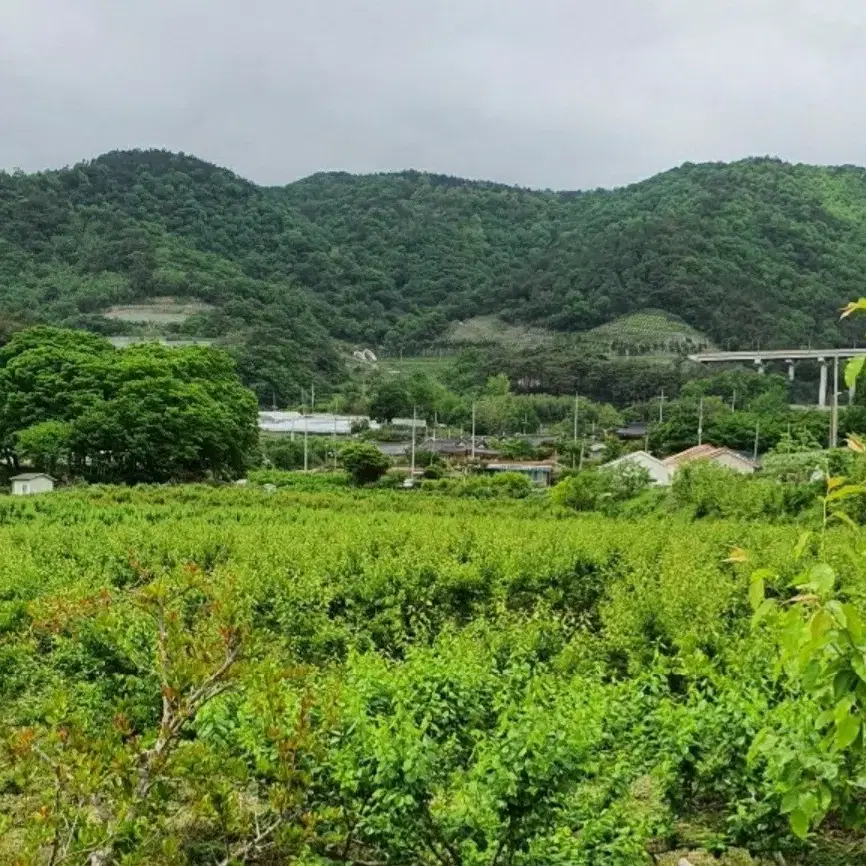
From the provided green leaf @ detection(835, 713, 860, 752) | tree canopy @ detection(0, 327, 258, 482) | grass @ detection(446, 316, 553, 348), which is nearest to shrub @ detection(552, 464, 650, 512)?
tree canopy @ detection(0, 327, 258, 482)

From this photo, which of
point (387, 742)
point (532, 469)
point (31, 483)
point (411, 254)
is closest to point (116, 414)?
point (31, 483)

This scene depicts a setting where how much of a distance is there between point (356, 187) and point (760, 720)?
121019 mm

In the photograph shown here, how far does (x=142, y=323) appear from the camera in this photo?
254ft

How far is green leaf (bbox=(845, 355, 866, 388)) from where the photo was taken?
7.43ft

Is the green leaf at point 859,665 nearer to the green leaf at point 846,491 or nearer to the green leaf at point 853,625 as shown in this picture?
the green leaf at point 853,625

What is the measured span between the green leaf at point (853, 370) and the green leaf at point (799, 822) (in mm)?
1208

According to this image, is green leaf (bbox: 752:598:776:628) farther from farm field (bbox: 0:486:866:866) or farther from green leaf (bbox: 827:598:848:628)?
farm field (bbox: 0:486:866:866)

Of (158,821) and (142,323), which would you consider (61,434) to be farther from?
(142,323)

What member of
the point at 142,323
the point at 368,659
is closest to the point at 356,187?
the point at 142,323

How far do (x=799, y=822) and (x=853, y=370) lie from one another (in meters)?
1.27

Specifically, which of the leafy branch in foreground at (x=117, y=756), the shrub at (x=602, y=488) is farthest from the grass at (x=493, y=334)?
the leafy branch in foreground at (x=117, y=756)

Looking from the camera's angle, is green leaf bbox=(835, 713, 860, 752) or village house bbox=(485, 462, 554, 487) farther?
village house bbox=(485, 462, 554, 487)

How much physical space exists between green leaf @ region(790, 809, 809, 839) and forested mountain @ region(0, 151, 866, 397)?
224 ft

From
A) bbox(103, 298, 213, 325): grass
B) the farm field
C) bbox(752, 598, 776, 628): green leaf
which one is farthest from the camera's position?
bbox(103, 298, 213, 325): grass
